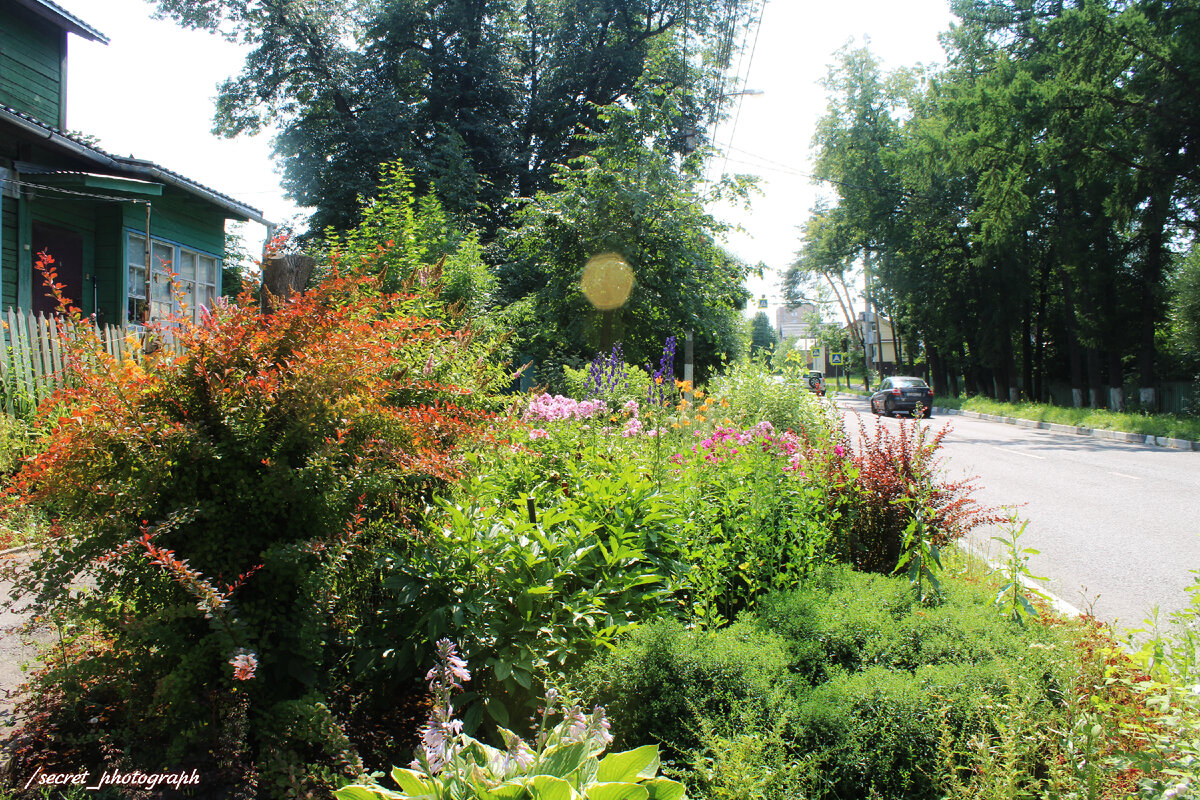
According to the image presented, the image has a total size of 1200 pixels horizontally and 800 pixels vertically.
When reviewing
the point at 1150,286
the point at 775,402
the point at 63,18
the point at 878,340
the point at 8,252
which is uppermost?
the point at 63,18

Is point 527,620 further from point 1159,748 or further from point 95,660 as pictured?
point 1159,748

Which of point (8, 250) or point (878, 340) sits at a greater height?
point (878, 340)

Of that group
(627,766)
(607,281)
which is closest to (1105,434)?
(607,281)

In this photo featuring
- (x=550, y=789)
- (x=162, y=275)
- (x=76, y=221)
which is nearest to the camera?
(x=550, y=789)

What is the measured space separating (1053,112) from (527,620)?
2420cm

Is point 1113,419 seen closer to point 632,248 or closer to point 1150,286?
point 1150,286

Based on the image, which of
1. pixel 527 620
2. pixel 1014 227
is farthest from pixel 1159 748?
pixel 1014 227

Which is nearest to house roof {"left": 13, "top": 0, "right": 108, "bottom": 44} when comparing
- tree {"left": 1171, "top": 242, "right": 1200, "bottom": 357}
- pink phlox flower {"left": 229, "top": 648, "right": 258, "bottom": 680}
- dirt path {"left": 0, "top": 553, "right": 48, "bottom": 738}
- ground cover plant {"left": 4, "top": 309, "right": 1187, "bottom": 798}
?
dirt path {"left": 0, "top": 553, "right": 48, "bottom": 738}

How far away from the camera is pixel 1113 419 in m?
19.7

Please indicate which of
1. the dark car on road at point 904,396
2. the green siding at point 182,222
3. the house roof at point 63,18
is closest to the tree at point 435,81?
the green siding at point 182,222

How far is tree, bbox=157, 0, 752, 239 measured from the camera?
80.9 feet

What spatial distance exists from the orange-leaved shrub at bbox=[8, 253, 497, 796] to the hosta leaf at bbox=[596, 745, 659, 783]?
33.3 inches

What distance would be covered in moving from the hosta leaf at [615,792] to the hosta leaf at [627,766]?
5.9 inches

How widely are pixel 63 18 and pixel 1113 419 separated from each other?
1037 inches
